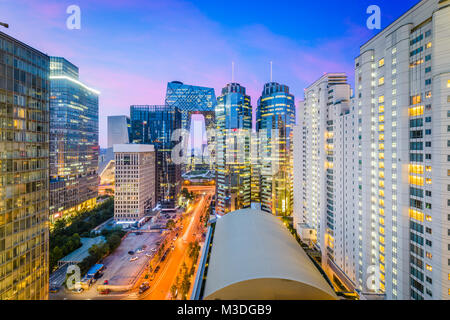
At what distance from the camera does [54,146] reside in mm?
36469

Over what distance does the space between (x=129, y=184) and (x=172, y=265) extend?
1805 cm

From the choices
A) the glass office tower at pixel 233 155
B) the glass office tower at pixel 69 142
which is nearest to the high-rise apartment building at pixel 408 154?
the glass office tower at pixel 233 155

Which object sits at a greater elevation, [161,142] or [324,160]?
[161,142]

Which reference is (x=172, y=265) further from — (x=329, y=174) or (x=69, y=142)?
(x=69, y=142)

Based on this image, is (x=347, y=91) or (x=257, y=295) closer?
(x=257, y=295)

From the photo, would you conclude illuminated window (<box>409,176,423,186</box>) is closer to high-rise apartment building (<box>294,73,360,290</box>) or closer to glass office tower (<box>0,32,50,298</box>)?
high-rise apartment building (<box>294,73,360,290</box>)

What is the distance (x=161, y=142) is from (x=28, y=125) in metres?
35.0

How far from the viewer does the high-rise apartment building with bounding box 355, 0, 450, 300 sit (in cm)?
1069

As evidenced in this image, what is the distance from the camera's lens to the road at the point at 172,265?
17.6 m

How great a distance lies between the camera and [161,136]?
151ft

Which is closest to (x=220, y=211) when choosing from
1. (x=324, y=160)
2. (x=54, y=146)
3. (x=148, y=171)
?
(x=148, y=171)

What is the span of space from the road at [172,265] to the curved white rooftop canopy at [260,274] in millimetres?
10867
